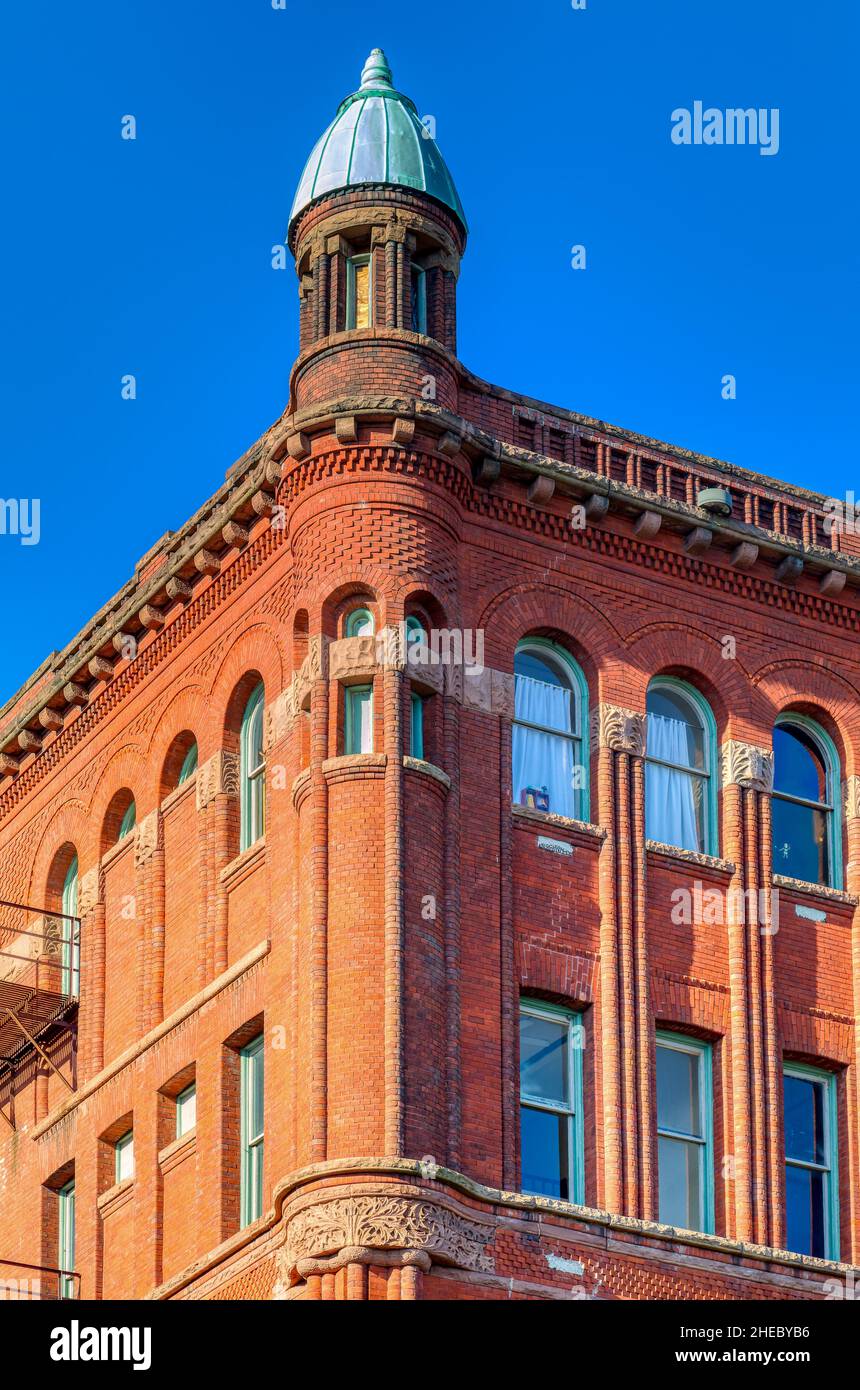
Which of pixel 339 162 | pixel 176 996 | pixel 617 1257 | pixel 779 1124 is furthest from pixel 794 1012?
pixel 339 162

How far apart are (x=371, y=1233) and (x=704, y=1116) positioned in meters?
6.15

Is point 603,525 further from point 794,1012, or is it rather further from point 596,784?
point 794,1012

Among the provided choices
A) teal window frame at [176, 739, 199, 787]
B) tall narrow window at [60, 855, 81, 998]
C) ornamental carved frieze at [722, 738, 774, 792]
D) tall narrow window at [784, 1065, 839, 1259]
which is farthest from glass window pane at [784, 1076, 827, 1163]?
tall narrow window at [60, 855, 81, 998]

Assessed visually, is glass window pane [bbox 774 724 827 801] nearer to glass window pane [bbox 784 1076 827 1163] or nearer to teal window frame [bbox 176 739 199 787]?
glass window pane [bbox 784 1076 827 1163]

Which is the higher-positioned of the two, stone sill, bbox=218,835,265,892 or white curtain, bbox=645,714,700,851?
white curtain, bbox=645,714,700,851

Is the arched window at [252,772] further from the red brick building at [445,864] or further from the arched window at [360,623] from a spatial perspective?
the arched window at [360,623]

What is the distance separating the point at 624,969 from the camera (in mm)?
42625

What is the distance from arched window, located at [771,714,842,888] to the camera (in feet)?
149

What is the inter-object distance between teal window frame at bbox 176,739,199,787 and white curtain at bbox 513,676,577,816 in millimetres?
4997

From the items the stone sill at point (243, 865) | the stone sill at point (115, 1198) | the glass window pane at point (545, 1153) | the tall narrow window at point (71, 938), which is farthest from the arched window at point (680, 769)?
the tall narrow window at point (71, 938)

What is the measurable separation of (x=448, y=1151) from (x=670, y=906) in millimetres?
5286

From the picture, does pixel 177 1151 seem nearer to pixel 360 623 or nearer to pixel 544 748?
pixel 544 748

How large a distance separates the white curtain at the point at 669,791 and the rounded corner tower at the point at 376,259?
5009mm

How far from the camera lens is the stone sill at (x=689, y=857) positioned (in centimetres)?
4378
